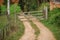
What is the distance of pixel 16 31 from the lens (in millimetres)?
15734

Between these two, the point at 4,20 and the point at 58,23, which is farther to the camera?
the point at 58,23

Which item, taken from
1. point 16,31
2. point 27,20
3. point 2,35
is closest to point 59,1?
point 27,20

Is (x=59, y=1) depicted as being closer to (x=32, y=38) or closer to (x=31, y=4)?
(x=31, y=4)

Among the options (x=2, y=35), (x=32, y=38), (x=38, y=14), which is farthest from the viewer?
(x=38, y=14)

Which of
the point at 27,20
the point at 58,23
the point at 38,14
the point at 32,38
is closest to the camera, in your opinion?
the point at 32,38

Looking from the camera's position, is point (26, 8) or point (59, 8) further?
point (26, 8)

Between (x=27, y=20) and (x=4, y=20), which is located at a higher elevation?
(x=4, y=20)

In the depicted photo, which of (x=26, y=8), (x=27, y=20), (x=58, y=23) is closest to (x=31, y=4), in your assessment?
(x=26, y=8)

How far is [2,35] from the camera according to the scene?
12.0m

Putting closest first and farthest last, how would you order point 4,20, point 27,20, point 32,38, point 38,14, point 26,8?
point 32,38 → point 4,20 → point 27,20 → point 38,14 → point 26,8

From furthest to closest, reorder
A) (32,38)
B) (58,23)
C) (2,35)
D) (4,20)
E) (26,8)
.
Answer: (26,8) → (58,23) → (4,20) → (32,38) → (2,35)

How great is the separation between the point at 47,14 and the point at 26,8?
8.63 meters

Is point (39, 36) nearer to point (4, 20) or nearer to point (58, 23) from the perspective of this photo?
point (4, 20)

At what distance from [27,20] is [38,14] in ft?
6.50
